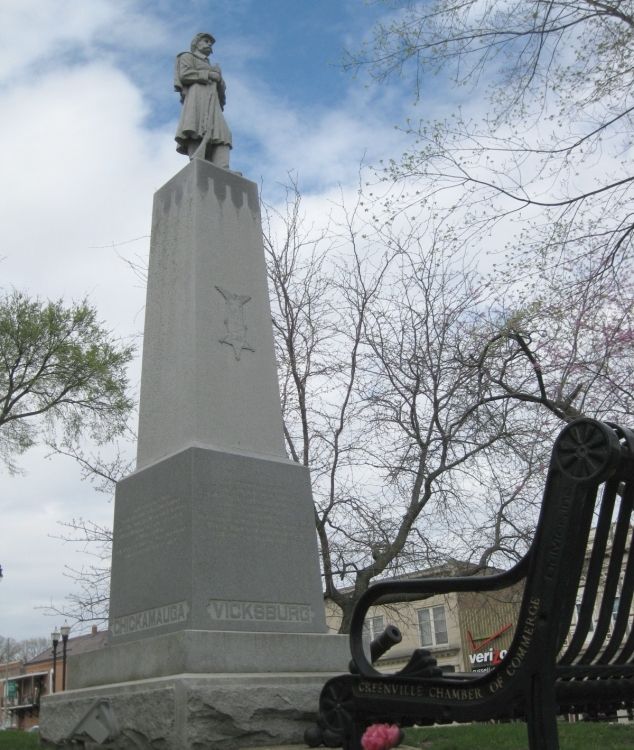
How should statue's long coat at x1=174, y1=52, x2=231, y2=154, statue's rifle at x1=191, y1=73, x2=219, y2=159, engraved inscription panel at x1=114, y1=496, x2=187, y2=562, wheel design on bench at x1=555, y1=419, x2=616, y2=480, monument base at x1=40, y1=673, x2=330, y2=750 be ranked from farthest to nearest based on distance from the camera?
statue's long coat at x1=174, y1=52, x2=231, y2=154 < statue's rifle at x1=191, y1=73, x2=219, y2=159 < engraved inscription panel at x1=114, y1=496, x2=187, y2=562 < monument base at x1=40, y1=673, x2=330, y2=750 < wheel design on bench at x1=555, y1=419, x2=616, y2=480

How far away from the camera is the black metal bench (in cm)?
250

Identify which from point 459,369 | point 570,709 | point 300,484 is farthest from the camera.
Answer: point 459,369

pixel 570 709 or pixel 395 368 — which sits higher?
pixel 395 368

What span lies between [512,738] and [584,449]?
4611mm

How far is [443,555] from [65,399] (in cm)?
1490

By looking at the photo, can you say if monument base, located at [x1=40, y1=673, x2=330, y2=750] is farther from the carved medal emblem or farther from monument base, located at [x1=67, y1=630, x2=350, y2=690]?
the carved medal emblem

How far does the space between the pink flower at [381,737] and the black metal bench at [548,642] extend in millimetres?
72

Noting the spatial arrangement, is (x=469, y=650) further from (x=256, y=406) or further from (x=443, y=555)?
(x=256, y=406)

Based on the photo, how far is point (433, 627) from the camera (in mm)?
44125

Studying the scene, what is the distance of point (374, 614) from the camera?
127 ft

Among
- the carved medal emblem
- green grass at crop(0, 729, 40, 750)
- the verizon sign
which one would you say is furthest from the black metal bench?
the verizon sign

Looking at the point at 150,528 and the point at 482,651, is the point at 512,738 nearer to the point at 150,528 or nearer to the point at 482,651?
the point at 150,528

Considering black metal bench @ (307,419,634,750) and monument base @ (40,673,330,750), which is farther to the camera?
monument base @ (40,673,330,750)

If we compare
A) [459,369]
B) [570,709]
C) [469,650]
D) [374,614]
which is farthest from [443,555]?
[469,650]
